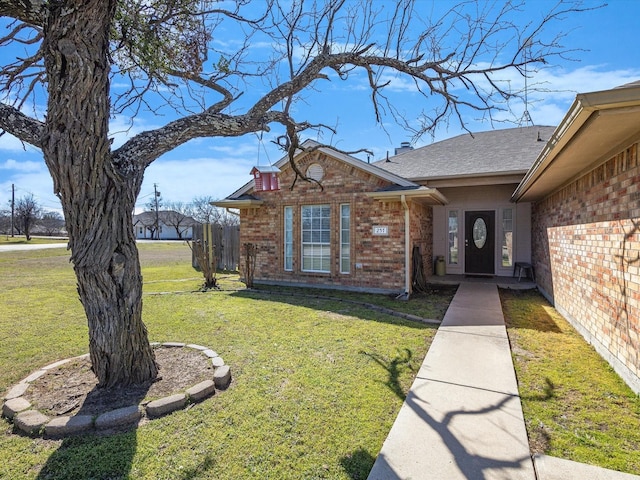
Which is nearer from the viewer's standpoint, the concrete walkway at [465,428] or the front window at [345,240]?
the concrete walkway at [465,428]

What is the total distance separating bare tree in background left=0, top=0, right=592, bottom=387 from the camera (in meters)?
3.13

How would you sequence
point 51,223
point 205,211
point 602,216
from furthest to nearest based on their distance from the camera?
point 51,223, point 205,211, point 602,216

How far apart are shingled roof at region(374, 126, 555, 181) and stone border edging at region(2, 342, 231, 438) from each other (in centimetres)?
882

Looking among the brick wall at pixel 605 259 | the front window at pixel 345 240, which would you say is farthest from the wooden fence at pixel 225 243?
the brick wall at pixel 605 259

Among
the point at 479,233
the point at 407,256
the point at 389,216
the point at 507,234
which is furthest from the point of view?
the point at 479,233

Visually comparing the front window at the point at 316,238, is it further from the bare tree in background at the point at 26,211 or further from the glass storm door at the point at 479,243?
the bare tree in background at the point at 26,211

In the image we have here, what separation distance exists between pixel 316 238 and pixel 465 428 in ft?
24.6

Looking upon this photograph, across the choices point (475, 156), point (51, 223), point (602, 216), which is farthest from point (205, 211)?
point (602, 216)

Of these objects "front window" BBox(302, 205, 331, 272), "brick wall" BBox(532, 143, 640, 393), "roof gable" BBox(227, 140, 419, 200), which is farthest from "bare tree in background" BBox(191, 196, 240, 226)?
"brick wall" BBox(532, 143, 640, 393)

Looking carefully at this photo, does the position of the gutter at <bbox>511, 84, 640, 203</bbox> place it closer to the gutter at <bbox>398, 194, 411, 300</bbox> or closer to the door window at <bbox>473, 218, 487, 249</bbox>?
the gutter at <bbox>398, 194, 411, 300</bbox>

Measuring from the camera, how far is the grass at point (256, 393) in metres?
2.48

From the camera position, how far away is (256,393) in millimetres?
3525

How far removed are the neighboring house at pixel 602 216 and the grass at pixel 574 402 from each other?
0.72 ft

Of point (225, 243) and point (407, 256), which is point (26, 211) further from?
point (407, 256)
